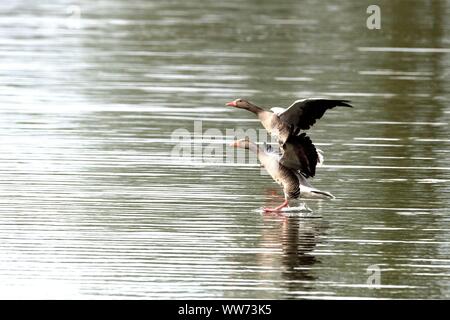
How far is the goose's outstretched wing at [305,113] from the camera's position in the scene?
12.5 m

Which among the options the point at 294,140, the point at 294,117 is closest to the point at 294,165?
the point at 294,140

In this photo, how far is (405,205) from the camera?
13070mm

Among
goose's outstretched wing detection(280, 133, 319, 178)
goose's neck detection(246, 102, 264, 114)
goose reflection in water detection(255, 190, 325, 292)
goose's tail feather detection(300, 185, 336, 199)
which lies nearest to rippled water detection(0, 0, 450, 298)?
goose reflection in water detection(255, 190, 325, 292)

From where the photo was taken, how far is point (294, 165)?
12695 millimetres

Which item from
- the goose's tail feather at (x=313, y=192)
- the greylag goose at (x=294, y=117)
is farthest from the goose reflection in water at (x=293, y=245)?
the greylag goose at (x=294, y=117)

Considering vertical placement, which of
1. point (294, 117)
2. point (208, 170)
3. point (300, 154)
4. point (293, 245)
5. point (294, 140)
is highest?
point (294, 117)

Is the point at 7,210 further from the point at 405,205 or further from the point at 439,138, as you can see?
the point at 439,138

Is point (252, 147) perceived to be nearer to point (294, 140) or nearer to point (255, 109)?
point (255, 109)

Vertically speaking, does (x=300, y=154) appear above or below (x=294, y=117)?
below

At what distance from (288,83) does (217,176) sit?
7378 mm

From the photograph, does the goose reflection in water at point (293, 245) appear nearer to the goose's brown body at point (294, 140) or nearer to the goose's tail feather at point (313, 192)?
the goose's tail feather at point (313, 192)

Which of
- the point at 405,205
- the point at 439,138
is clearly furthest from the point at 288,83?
the point at 405,205

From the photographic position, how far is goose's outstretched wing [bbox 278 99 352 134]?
12523 millimetres

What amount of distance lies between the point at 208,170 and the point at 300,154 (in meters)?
2.44
